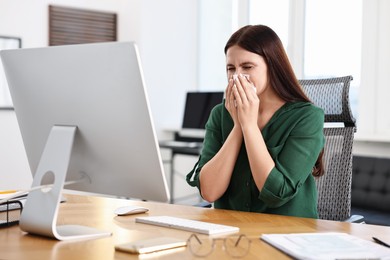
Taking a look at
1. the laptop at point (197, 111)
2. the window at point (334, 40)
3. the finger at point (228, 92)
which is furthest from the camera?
the laptop at point (197, 111)

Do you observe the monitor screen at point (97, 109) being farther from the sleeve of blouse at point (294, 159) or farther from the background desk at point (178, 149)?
the background desk at point (178, 149)

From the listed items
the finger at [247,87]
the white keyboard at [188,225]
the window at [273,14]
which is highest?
the window at [273,14]

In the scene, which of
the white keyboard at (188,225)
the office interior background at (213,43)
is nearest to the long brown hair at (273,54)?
the white keyboard at (188,225)

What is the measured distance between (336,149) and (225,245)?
1.04m

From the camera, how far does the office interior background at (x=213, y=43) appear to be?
398cm

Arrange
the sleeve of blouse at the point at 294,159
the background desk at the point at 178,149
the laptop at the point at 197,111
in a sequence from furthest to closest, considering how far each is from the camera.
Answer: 1. the laptop at the point at 197,111
2. the background desk at the point at 178,149
3. the sleeve of blouse at the point at 294,159

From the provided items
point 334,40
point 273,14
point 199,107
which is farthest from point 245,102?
point 273,14

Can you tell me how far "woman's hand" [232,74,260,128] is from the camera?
1712mm

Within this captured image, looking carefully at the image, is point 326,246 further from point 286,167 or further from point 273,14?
point 273,14

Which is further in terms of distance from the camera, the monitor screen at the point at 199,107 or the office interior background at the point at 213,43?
the monitor screen at the point at 199,107

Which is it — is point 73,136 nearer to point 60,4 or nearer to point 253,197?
point 253,197

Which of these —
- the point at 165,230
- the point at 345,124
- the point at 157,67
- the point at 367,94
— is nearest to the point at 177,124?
the point at 157,67

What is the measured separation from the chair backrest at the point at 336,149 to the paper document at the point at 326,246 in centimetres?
78

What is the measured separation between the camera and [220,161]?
177cm
